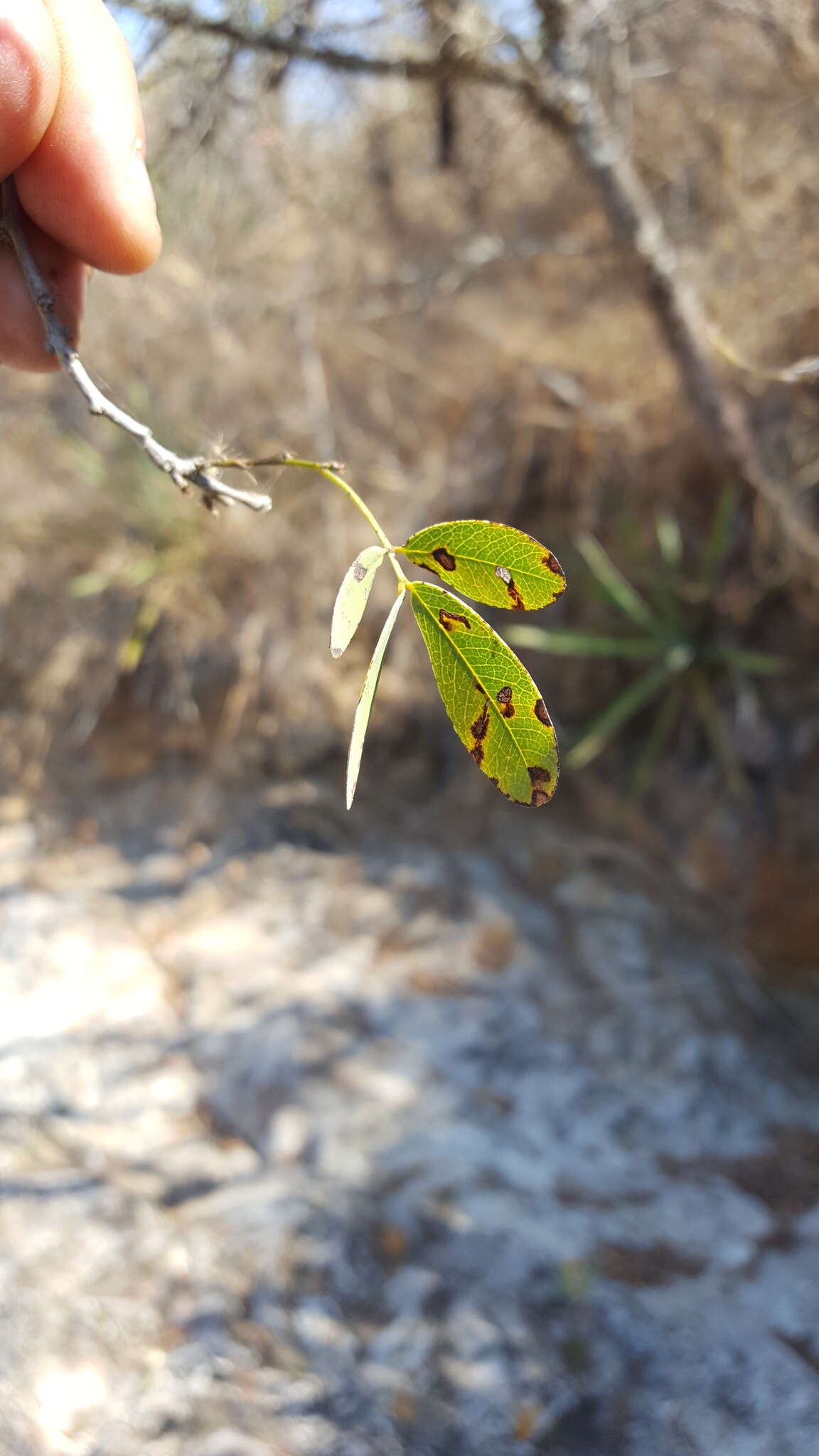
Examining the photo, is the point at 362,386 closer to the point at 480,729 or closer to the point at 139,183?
the point at 139,183

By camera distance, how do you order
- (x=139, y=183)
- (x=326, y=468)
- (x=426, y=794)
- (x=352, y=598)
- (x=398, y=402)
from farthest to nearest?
1. (x=398, y=402)
2. (x=426, y=794)
3. (x=139, y=183)
4. (x=326, y=468)
5. (x=352, y=598)

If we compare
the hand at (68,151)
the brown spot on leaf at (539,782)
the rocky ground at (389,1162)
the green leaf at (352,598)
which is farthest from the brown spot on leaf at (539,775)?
the rocky ground at (389,1162)

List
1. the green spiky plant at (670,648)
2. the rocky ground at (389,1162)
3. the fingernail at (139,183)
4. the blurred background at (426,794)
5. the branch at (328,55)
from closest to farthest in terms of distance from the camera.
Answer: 1. the fingernail at (139,183)
2. the rocky ground at (389,1162)
3. the blurred background at (426,794)
4. the branch at (328,55)
5. the green spiky plant at (670,648)

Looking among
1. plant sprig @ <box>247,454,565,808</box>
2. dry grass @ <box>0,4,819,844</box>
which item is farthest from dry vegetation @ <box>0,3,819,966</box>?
plant sprig @ <box>247,454,565,808</box>

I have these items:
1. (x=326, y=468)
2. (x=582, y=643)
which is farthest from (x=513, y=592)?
(x=582, y=643)

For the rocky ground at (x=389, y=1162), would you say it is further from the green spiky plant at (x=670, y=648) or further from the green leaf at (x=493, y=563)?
the green leaf at (x=493, y=563)

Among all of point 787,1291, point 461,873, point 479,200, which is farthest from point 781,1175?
point 479,200

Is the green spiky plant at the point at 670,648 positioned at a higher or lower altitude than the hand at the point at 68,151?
lower
